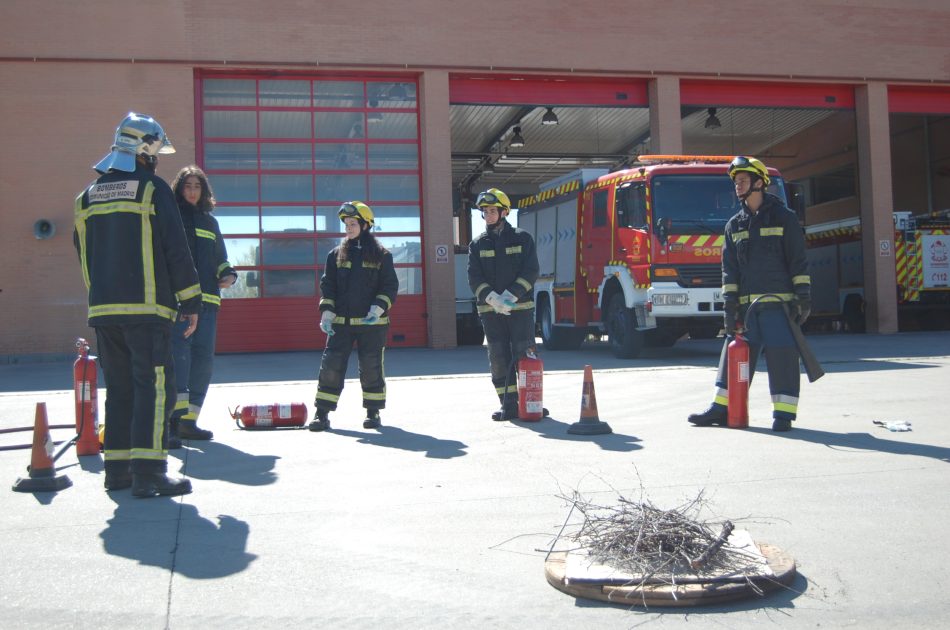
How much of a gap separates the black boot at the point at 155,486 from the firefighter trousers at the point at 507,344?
3.54 m

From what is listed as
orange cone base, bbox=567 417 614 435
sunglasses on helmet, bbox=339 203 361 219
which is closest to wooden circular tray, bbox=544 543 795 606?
orange cone base, bbox=567 417 614 435

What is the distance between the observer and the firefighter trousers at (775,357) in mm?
7324

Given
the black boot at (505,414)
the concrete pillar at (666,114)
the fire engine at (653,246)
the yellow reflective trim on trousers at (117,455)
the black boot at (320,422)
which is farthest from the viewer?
the concrete pillar at (666,114)

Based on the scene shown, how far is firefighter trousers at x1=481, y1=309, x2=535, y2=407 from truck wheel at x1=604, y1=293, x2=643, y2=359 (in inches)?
246

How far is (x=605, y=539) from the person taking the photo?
3.81m

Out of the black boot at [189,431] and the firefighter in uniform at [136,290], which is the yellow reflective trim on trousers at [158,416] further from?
the black boot at [189,431]

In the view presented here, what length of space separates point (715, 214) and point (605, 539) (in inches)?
434

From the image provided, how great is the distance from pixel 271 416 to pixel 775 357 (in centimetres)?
408

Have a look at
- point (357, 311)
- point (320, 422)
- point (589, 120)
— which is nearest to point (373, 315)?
point (357, 311)

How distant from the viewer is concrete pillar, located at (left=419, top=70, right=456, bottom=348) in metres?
20.0

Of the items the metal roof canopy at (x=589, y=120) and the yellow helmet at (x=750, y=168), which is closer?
the yellow helmet at (x=750, y=168)

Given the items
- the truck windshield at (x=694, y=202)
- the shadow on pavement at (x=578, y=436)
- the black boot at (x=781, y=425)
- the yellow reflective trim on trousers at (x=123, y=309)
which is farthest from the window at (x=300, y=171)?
the yellow reflective trim on trousers at (x=123, y=309)

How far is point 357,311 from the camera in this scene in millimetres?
8125

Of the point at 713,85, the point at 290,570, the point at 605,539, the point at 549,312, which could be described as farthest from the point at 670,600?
the point at 713,85
